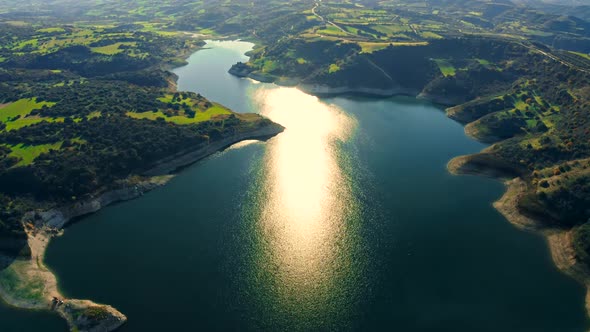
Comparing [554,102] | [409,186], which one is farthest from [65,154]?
[554,102]

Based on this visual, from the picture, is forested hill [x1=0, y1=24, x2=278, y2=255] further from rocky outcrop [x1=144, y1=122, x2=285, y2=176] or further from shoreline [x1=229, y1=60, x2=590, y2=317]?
shoreline [x1=229, y1=60, x2=590, y2=317]

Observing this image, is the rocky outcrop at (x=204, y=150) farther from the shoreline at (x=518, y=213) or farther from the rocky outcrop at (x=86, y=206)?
the shoreline at (x=518, y=213)

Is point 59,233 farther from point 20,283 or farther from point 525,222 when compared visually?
point 525,222

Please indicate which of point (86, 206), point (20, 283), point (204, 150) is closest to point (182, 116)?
point (204, 150)

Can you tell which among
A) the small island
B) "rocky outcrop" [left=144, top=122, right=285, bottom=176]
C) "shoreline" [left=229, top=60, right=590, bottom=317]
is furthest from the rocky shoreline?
"shoreline" [left=229, top=60, right=590, bottom=317]

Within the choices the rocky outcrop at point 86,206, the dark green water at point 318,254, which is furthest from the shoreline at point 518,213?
the rocky outcrop at point 86,206

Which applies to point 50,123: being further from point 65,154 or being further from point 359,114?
point 359,114
